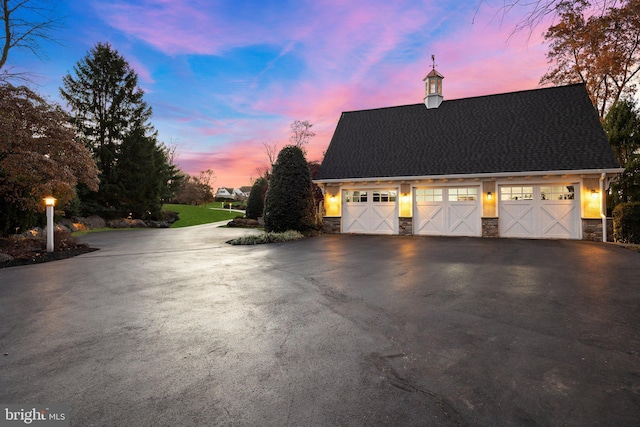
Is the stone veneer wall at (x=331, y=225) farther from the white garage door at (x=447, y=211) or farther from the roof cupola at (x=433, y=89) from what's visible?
the roof cupola at (x=433, y=89)

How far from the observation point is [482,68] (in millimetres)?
11172

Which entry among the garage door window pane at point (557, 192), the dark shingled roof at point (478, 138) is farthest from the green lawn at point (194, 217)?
the garage door window pane at point (557, 192)

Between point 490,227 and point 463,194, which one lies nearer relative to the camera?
point 490,227

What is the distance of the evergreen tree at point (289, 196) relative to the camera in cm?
1366

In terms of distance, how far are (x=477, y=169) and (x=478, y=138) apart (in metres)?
2.28

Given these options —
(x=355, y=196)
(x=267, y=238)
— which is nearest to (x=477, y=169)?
(x=355, y=196)

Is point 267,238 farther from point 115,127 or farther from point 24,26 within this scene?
point 115,127

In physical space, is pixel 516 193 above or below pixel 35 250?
above

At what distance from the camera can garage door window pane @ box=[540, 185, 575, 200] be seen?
498 inches

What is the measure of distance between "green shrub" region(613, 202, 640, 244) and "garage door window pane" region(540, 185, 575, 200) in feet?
5.14

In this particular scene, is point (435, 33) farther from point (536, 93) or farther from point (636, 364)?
point (536, 93)

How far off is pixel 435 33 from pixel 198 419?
570 centimetres

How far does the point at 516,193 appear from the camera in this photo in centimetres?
1334

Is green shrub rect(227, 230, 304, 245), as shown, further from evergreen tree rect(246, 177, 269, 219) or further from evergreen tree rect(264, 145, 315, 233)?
evergreen tree rect(246, 177, 269, 219)
